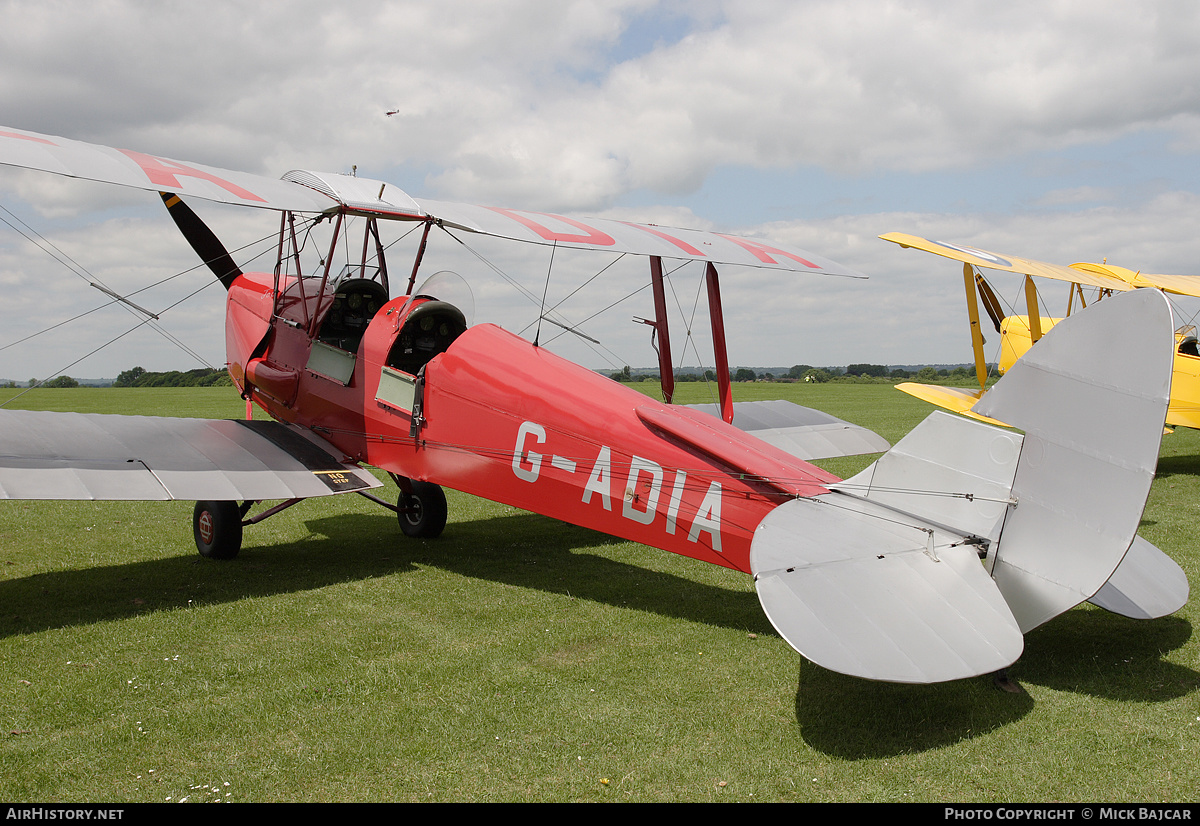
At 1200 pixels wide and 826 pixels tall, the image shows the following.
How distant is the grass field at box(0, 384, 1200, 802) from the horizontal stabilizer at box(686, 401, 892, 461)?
199 cm

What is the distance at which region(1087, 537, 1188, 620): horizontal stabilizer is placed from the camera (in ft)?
13.1

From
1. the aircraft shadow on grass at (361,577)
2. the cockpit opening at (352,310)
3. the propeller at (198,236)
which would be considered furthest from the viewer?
the propeller at (198,236)

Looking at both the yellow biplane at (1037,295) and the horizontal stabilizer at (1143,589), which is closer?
the horizontal stabilizer at (1143,589)

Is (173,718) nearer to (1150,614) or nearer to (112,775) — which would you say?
(112,775)

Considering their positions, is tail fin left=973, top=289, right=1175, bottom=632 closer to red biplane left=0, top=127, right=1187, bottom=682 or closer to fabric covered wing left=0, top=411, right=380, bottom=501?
red biplane left=0, top=127, right=1187, bottom=682

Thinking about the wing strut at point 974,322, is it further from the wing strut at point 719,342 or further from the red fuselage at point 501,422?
the red fuselage at point 501,422

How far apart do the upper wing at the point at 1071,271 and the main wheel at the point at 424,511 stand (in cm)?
661

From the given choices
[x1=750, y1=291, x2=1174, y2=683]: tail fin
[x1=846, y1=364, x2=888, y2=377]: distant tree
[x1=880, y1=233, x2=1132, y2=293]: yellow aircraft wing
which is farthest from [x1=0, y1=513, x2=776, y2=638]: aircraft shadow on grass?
[x1=846, y1=364, x2=888, y2=377]: distant tree

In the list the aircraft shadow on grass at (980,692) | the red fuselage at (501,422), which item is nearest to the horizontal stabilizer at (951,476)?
the red fuselage at (501,422)

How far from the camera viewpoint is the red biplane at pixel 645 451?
11.0 feet

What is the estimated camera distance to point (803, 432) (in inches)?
332

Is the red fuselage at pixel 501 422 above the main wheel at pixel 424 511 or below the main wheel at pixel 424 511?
above

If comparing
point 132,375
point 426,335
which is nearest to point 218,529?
point 426,335

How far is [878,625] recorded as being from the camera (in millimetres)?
3260
